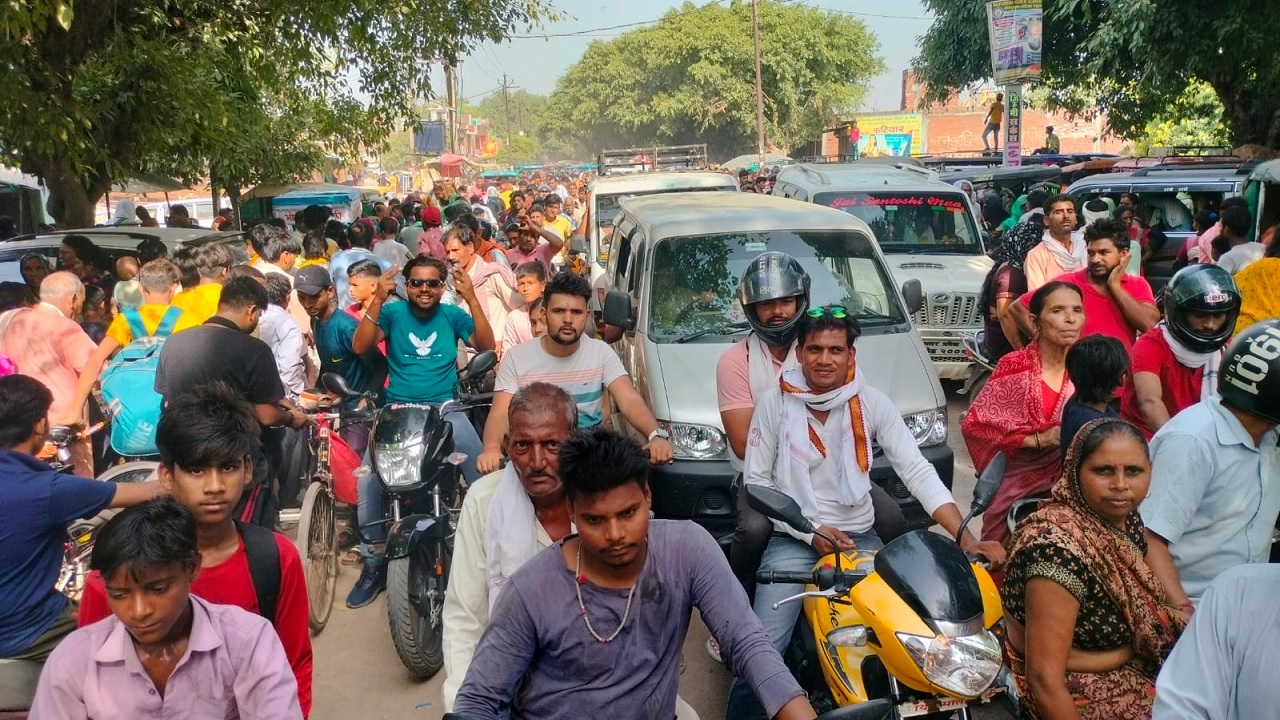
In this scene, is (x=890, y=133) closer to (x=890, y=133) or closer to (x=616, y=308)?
(x=890, y=133)

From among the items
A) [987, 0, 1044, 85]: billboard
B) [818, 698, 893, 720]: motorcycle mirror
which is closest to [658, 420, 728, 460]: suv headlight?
[818, 698, 893, 720]: motorcycle mirror

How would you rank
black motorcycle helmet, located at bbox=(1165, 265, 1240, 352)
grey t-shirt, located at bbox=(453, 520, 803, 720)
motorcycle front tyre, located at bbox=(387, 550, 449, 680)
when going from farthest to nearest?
1. motorcycle front tyre, located at bbox=(387, 550, 449, 680)
2. black motorcycle helmet, located at bbox=(1165, 265, 1240, 352)
3. grey t-shirt, located at bbox=(453, 520, 803, 720)

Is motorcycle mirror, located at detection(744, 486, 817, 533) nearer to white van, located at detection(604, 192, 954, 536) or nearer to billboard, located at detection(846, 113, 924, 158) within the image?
white van, located at detection(604, 192, 954, 536)

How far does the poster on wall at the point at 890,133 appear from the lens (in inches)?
2277

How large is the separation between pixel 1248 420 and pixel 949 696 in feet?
4.20

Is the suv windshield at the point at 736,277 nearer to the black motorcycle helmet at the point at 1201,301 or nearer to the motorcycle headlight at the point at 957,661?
the black motorcycle helmet at the point at 1201,301

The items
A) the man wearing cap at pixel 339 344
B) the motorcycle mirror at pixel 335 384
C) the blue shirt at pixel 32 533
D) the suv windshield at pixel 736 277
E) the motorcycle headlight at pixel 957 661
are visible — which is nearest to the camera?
the motorcycle headlight at pixel 957 661

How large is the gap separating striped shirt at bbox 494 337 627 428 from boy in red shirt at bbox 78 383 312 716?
1.90 m

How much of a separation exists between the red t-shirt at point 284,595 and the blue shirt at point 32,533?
63cm

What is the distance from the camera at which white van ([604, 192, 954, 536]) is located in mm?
5832

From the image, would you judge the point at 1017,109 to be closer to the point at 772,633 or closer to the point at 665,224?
the point at 665,224

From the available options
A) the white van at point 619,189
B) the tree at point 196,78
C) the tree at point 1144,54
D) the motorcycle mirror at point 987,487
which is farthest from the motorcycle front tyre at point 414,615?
the tree at point 1144,54

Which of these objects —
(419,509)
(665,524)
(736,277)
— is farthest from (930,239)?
(665,524)

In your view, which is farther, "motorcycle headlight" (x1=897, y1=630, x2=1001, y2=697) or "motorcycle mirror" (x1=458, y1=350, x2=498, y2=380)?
"motorcycle mirror" (x1=458, y1=350, x2=498, y2=380)
